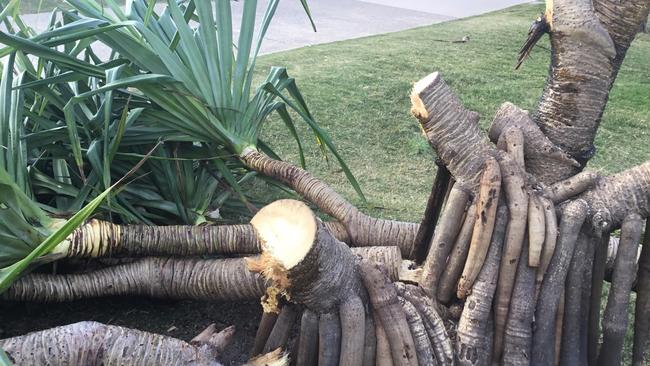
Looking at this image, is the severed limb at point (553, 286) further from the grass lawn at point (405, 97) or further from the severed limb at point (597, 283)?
the grass lawn at point (405, 97)

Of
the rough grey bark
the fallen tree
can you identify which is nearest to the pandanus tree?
the fallen tree

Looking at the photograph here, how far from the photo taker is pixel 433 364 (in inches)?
63.9

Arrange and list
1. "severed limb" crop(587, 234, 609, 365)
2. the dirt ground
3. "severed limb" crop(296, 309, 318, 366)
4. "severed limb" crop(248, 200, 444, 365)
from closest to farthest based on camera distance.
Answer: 1. "severed limb" crop(248, 200, 444, 365)
2. "severed limb" crop(296, 309, 318, 366)
3. "severed limb" crop(587, 234, 609, 365)
4. the dirt ground

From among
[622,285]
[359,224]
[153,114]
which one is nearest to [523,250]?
[622,285]

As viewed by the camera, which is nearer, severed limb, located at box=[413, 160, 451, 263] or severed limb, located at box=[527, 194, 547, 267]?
severed limb, located at box=[527, 194, 547, 267]

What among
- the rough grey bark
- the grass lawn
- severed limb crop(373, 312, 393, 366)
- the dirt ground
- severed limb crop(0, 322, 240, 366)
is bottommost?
severed limb crop(0, 322, 240, 366)

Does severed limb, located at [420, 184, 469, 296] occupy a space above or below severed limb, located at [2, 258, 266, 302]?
above

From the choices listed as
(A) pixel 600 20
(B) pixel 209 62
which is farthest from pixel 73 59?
(A) pixel 600 20

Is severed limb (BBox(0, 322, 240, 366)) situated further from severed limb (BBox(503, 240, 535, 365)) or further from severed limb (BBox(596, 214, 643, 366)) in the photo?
severed limb (BBox(596, 214, 643, 366))

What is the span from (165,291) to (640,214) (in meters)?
1.32

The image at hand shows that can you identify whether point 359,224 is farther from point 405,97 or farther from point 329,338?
point 405,97

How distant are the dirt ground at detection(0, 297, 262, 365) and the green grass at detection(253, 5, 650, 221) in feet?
3.20

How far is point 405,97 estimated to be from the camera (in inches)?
187

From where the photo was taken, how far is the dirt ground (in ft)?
7.10
